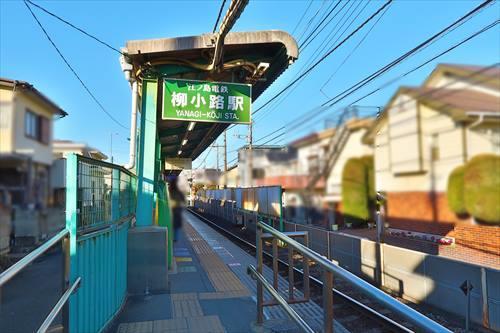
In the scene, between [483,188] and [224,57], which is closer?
[483,188]

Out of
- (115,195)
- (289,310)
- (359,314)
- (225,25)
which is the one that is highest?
(225,25)

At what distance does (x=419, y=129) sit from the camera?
57 cm

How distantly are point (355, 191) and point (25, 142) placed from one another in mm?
788

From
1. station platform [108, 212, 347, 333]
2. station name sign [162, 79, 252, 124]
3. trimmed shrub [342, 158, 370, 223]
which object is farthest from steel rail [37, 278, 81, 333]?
station name sign [162, 79, 252, 124]

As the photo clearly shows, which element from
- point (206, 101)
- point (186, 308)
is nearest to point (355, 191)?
point (186, 308)

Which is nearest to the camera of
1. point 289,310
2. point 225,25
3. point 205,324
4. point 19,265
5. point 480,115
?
point 480,115

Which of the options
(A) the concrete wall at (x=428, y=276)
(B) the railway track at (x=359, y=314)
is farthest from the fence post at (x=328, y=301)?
(B) the railway track at (x=359, y=314)

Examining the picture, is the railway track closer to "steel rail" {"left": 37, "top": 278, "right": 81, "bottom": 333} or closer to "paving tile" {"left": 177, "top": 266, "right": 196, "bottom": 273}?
"paving tile" {"left": 177, "top": 266, "right": 196, "bottom": 273}

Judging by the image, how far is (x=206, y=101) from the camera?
6984mm

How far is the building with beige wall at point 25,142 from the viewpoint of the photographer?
0.94 metres

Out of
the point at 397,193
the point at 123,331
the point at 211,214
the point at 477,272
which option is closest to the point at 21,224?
the point at 397,193

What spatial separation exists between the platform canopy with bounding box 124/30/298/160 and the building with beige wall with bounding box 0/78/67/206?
18.8ft

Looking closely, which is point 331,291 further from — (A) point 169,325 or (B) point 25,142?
(A) point 169,325

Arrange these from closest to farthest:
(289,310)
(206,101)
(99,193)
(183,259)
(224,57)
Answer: (289,310), (99,193), (206,101), (224,57), (183,259)
